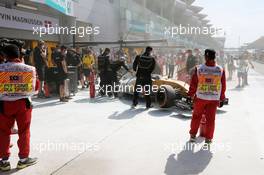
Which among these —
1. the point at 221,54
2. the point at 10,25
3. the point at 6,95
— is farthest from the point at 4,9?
the point at 221,54

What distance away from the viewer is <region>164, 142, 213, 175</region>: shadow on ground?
412 cm

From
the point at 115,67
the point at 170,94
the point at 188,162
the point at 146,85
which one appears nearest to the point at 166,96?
the point at 170,94

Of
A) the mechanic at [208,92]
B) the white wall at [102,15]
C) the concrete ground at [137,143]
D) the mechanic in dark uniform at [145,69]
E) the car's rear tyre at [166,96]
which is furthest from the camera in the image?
the white wall at [102,15]

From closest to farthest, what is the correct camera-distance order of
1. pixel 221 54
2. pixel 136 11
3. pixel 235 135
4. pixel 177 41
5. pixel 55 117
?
1. pixel 235 135
2. pixel 55 117
3. pixel 221 54
4. pixel 136 11
5. pixel 177 41

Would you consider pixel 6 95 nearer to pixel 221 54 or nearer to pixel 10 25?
pixel 10 25

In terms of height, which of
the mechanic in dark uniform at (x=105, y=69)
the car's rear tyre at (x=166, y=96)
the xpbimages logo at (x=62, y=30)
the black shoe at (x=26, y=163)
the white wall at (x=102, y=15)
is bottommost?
the black shoe at (x=26, y=163)

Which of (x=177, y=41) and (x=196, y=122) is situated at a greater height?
(x=177, y=41)

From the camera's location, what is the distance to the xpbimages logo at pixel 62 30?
1510cm

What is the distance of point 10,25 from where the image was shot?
12.4 meters

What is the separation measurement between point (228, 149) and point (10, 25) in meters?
10.3

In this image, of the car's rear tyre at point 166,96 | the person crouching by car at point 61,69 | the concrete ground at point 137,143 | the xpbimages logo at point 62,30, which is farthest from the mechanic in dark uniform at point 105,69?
the xpbimages logo at point 62,30

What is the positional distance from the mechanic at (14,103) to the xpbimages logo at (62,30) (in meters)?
8.99

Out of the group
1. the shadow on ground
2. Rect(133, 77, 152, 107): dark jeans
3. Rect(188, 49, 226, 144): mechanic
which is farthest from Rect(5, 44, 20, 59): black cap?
Rect(133, 77, 152, 107): dark jeans

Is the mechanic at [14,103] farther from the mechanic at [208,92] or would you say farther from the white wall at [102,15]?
the white wall at [102,15]
